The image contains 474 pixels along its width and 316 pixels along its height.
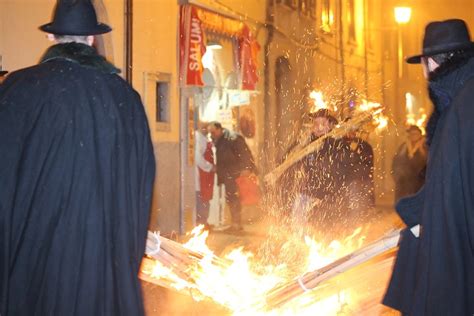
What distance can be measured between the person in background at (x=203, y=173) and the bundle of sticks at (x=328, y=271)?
964cm

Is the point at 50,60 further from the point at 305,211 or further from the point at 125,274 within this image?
the point at 305,211

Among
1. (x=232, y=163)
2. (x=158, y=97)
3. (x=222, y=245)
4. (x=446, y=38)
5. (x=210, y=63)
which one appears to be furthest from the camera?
(x=210, y=63)

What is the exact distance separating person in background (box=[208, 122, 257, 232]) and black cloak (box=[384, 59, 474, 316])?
10.7m

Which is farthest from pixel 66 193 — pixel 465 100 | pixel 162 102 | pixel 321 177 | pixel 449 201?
pixel 162 102

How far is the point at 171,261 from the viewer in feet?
17.4

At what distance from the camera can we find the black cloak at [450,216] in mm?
4086

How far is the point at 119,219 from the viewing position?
13.1 ft

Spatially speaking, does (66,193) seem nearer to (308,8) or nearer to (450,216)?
(450,216)

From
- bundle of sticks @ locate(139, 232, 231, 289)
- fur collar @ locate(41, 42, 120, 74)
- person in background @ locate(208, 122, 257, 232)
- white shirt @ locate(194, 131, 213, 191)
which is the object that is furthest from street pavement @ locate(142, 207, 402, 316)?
fur collar @ locate(41, 42, 120, 74)

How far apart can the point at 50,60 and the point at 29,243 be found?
89cm

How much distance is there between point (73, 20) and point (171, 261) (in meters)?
1.82

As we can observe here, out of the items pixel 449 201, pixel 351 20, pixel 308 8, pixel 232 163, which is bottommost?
pixel 232 163

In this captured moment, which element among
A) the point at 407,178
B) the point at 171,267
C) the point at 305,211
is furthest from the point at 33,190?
the point at 407,178

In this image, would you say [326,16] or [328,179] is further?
[326,16]
